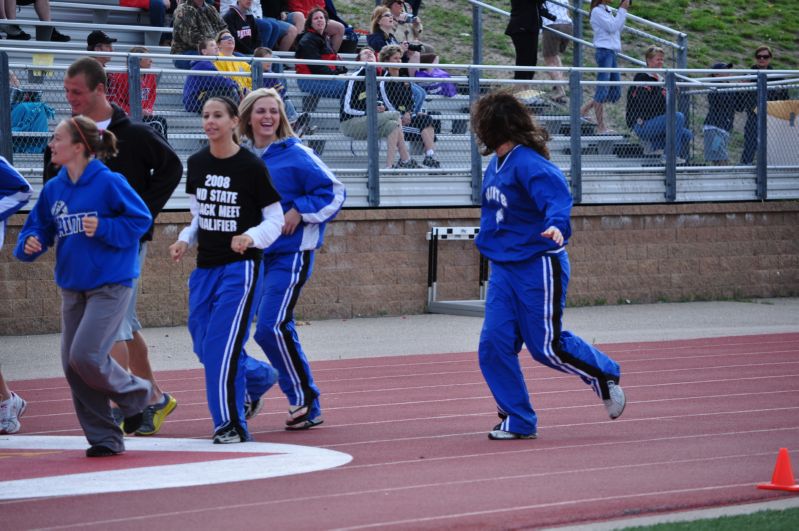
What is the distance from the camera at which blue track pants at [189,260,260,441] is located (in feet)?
23.0

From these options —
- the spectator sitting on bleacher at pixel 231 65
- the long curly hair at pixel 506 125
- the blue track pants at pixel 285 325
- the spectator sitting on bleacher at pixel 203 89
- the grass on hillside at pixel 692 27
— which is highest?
the grass on hillside at pixel 692 27

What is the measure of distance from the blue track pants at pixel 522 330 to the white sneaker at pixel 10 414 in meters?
2.78

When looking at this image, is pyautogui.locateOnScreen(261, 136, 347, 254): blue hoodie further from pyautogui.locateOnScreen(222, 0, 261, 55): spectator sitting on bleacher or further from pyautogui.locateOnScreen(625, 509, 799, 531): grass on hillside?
pyautogui.locateOnScreen(222, 0, 261, 55): spectator sitting on bleacher

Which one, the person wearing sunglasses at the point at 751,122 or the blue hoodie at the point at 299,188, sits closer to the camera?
the blue hoodie at the point at 299,188

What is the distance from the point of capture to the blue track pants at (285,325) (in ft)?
25.5

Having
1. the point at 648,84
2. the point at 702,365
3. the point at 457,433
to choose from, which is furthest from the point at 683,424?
the point at 648,84

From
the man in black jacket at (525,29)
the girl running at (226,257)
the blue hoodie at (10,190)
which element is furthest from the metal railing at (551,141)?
the girl running at (226,257)

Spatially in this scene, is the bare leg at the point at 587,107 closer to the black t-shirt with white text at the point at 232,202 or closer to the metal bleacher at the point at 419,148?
the metal bleacher at the point at 419,148

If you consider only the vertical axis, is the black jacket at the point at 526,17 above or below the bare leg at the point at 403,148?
above

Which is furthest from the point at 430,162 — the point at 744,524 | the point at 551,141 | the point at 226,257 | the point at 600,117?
the point at 744,524

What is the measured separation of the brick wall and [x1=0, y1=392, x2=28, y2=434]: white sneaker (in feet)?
17.4

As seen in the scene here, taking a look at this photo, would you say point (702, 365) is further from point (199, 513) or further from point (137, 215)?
point (199, 513)

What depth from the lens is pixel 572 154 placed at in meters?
15.9

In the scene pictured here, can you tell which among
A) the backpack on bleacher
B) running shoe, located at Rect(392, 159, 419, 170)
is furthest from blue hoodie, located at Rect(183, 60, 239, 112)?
running shoe, located at Rect(392, 159, 419, 170)
